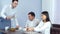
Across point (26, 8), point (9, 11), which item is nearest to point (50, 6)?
point (26, 8)

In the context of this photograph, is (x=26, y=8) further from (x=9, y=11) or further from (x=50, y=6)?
(x=9, y=11)

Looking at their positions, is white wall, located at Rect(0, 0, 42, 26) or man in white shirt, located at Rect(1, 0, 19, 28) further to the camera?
white wall, located at Rect(0, 0, 42, 26)

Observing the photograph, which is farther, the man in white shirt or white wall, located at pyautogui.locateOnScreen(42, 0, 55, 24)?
white wall, located at pyautogui.locateOnScreen(42, 0, 55, 24)

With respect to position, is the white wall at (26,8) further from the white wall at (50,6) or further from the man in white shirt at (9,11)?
the man in white shirt at (9,11)

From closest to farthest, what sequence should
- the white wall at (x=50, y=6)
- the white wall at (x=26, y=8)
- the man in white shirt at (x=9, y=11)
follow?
the man in white shirt at (x=9, y=11)
the white wall at (x=50, y=6)
the white wall at (x=26, y=8)

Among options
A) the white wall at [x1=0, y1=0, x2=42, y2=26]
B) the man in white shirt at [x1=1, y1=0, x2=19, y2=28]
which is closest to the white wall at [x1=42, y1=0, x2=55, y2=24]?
the white wall at [x1=0, y1=0, x2=42, y2=26]

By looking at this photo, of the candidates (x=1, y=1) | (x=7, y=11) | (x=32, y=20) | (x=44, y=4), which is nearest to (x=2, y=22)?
(x=7, y=11)

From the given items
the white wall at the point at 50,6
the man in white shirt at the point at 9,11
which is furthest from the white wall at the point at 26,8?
the man in white shirt at the point at 9,11

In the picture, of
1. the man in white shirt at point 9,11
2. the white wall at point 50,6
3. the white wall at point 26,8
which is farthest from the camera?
the white wall at point 26,8

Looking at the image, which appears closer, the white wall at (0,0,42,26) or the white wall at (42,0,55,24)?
the white wall at (42,0,55,24)

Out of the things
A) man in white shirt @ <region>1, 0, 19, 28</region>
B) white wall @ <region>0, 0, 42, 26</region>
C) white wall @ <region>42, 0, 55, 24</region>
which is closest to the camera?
man in white shirt @ <region>1, 0, 19, 28</region>

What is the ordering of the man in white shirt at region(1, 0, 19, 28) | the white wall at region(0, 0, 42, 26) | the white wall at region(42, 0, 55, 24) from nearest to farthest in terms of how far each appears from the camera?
the man in white shirt at region(1, 0, 19, 28)
the white wall at region(42, 0, 55, 24)
the white wall at region(0, 0, 42, 26)

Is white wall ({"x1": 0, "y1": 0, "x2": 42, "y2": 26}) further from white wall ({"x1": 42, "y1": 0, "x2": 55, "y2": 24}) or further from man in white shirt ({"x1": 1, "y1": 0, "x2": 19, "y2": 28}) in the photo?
man in white shirt ({"x1": 1, "y1": 0, "x2": 19, "y2": 28})

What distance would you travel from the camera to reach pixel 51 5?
3824 mm
